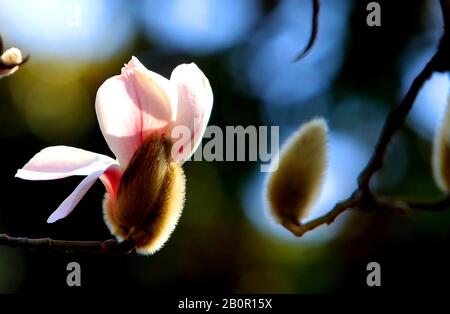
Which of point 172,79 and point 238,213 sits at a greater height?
point 238,213

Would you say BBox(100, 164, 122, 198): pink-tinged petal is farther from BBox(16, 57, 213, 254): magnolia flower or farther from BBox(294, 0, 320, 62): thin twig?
BBox(294, 0, 320, 62): thin twig

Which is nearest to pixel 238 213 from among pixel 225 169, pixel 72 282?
pixel 225 169

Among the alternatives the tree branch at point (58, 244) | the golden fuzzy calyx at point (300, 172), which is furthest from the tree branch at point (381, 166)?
the tree branch at point (58, 244)

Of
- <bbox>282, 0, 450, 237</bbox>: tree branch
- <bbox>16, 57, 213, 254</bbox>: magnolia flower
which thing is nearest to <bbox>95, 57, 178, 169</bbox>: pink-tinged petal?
<bbox>16, 57, 213, 254</bbox>: magnolia flower

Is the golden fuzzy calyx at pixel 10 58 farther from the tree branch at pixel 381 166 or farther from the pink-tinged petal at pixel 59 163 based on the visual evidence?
the tree branch at pixel 381 166
